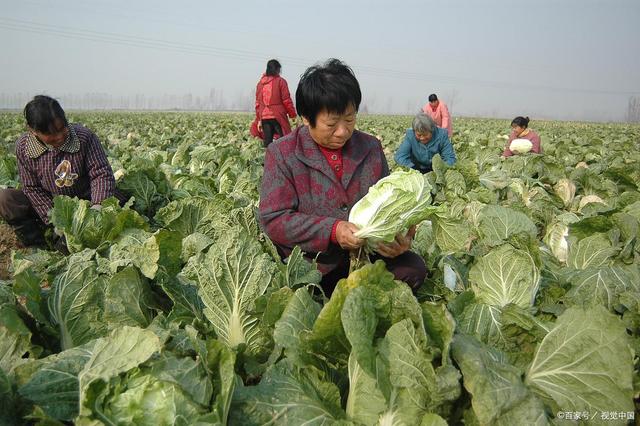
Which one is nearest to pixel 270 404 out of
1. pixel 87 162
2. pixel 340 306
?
pixel 340 306

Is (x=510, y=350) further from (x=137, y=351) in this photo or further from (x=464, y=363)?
(x=137, y=351)

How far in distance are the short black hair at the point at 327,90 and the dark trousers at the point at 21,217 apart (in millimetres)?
3453

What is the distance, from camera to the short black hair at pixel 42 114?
13.3 feet

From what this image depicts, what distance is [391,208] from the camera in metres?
2.65

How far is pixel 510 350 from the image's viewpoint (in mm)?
2441

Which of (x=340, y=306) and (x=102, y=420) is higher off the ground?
(x=340, y=306)

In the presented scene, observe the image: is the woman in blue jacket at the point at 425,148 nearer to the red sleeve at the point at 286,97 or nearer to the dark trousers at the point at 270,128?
Result: the red sleeve at the point at 286,97

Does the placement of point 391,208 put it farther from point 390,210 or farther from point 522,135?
point 522,135

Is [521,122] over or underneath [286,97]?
underneath

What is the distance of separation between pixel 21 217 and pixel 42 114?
1339 millimetres

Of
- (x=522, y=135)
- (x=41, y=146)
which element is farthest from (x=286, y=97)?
(x=41, y=146)

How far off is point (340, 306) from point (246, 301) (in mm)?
711

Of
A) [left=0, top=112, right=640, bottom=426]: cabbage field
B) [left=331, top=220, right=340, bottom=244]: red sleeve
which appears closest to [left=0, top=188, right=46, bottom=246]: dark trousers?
[left=0, top=112, right=640, bottom=426]: cabbage field

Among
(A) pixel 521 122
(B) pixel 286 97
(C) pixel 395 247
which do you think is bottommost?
(C) pixel 395 247
